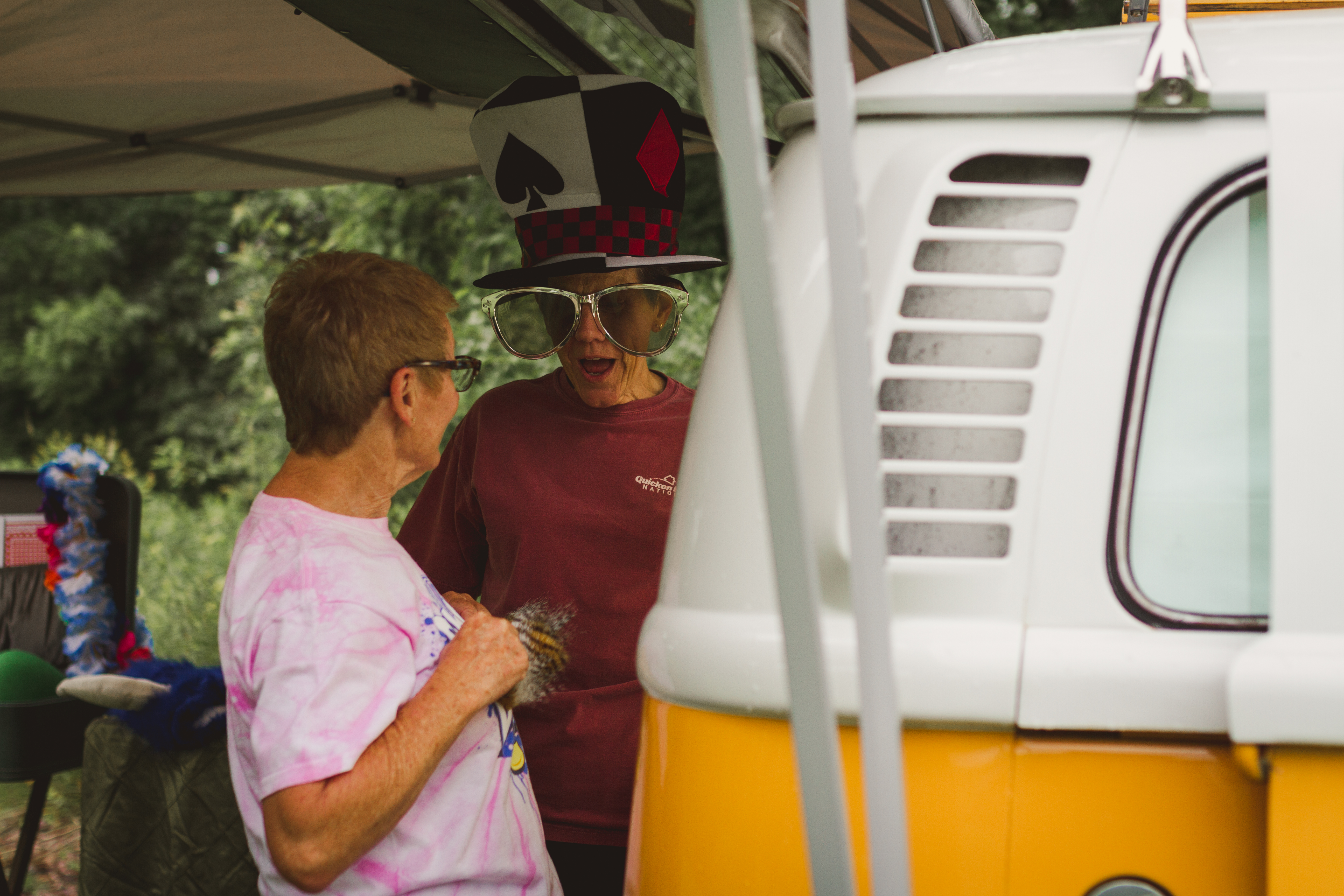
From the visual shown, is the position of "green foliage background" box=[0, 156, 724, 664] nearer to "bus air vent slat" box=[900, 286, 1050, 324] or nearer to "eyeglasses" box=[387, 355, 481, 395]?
"eyeglasses" box=[387, 355, 481, 395]

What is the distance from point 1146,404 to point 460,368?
0.91 m

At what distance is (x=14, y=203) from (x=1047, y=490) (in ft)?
47.8

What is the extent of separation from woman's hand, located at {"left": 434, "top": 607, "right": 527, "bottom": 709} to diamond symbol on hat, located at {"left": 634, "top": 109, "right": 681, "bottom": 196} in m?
1.04

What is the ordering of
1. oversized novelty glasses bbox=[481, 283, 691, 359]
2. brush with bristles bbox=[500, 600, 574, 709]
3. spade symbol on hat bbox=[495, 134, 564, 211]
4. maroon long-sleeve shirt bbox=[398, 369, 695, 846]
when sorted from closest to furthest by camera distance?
brush with bristles bbox=[500, 600, 574, 709] → maroon long-sleeve shirt bbox=[398, 369, 695, 846] → oversized novelty glasses bbox=[481, 283, 691, 359] → spade symbol on hat bbox=[495, 134, 564, 211]

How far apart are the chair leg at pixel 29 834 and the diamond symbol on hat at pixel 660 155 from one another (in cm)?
255

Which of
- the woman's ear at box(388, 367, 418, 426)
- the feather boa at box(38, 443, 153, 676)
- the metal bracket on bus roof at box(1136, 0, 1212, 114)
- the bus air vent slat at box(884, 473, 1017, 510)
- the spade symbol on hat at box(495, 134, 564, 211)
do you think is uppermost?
the spade symbol on hat at box(495, 134, 564, 211)

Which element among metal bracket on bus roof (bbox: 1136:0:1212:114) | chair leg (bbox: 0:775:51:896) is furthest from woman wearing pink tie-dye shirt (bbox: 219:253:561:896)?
chair leg (bbox: 0:775:51:896)

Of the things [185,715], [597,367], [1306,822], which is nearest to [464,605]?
[597,367]

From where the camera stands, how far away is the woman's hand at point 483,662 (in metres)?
1.35

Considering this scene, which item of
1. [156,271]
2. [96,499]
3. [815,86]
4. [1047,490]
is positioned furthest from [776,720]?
[156,271]

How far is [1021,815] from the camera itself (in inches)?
39.7

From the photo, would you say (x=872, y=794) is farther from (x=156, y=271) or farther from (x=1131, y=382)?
(x=156, y=271)

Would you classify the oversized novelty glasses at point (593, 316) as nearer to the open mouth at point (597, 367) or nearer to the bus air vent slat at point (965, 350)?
the open mouth at point (597, 367)

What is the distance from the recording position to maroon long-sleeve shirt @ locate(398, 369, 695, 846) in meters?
1.89
